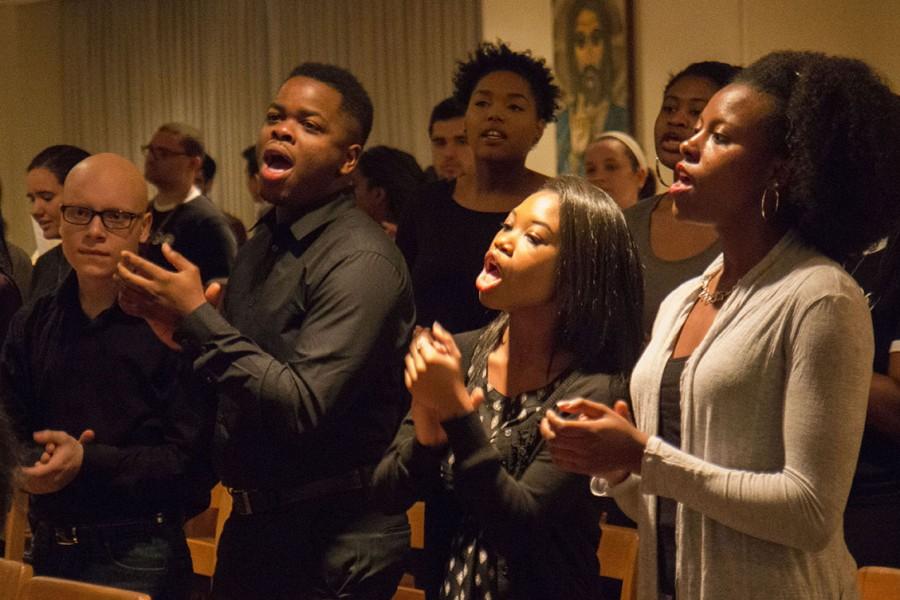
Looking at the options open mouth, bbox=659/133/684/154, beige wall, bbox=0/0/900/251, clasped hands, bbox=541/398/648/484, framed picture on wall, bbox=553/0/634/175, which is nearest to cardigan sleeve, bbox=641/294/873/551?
clasped hands, bbox=541/398/648/484

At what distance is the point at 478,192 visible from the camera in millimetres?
3863

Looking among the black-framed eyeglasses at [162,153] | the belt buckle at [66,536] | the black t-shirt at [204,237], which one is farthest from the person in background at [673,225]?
the black-framed eyeglasses at [162,153]

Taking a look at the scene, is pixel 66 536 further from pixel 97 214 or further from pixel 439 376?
pixel 439 376

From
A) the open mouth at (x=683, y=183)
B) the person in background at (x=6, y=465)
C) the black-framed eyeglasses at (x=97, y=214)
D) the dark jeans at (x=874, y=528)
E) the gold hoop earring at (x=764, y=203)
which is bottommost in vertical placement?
the dark jeans at (x=874, y=528)

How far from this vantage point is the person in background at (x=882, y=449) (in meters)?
2.64

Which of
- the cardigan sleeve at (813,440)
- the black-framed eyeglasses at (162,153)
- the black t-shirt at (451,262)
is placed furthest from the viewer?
the black-framed eyeglasses at (162,153)

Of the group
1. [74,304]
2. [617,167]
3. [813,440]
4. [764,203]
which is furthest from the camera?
[617,167]

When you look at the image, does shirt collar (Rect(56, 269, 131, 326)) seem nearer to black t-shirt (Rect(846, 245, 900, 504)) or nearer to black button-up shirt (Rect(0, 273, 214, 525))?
black button-up shirt (Rect(0, 273, 214, 525))

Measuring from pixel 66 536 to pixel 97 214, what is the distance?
71cm

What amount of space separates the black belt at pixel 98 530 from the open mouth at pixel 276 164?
77 cm

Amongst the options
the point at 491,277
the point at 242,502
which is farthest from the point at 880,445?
the point at 242,502

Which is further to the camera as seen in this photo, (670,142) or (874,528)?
(670,142)

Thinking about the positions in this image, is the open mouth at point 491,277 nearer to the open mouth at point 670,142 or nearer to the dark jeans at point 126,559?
the dark jeans at point 126,559

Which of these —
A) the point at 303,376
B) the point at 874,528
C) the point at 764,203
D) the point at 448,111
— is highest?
the point at 448,111
